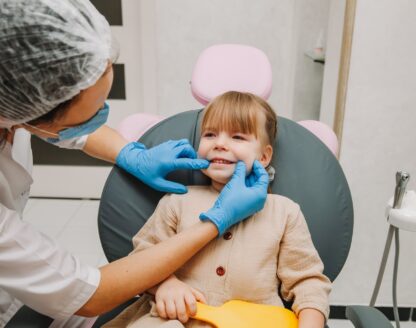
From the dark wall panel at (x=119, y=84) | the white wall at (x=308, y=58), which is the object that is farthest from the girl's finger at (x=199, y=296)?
the dark wall panel at (x=119, y=84)

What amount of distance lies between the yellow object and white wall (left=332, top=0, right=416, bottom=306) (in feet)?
2.75

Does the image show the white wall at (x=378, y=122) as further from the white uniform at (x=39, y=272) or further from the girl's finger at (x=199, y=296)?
the white uniform at (x=39, y=272)

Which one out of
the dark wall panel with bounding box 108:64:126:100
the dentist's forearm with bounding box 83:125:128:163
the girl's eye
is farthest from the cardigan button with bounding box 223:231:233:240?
the dark wall panel with bounding box 108:64:126:100

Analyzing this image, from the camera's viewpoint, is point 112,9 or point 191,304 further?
point 112,9

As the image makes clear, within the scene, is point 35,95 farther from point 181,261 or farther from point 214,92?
point 214,92

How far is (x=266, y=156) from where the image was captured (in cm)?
124

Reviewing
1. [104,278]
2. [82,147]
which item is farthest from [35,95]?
[82,147]

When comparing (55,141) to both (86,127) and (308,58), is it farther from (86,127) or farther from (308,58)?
(308,58)

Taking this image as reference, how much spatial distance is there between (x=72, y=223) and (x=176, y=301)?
1939 mm

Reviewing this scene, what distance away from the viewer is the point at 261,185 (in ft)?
3.71

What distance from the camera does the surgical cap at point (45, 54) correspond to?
2.37ft

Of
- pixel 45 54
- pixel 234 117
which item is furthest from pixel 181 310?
pixel 45 54

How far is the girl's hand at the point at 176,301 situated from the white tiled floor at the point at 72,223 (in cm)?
141

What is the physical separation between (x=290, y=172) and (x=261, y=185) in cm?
14
